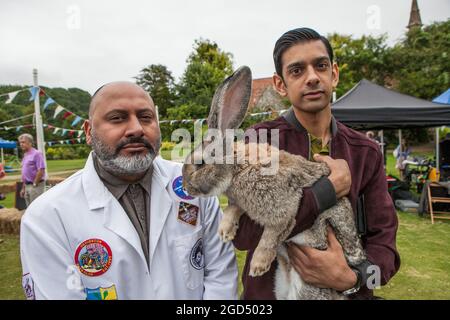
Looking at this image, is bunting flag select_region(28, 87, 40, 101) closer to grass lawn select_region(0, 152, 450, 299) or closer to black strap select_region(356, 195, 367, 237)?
grass lawn select_region(0, 152, 450, 299)

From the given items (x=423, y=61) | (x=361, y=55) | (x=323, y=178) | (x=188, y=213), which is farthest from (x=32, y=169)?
(x=423, y=61)

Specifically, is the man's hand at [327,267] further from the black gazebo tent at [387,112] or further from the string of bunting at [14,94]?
the string of bunting at [14,94]

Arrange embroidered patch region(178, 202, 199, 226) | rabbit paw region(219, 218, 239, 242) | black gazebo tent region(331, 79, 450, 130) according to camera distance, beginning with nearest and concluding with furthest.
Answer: rabbit paw region(219, 218, 239, 242)
embroidered patch region(178, 202, 199, 226)
black gazebo tent region(331, 79, 450, 130)

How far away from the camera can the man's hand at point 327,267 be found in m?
1.90

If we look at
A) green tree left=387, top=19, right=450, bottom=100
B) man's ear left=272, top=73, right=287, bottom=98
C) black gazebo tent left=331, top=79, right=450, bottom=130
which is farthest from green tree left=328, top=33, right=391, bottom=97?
man's ear left=272, top=73, right=287, bottom=98

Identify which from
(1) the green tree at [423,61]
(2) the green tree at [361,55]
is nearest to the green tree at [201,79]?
(2) the green tree at [361,55]

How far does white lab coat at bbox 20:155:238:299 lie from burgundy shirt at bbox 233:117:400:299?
0.85ft

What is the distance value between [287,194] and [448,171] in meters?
13.2

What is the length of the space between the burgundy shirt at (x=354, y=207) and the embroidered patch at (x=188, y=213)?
13.6 inches

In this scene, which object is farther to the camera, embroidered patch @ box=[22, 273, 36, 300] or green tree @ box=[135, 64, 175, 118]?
green tree @ box=[135, 64, 175, 118]

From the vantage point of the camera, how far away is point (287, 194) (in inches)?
77.6

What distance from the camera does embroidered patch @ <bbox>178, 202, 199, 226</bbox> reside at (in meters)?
2.17

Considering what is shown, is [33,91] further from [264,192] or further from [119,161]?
[264,192]
